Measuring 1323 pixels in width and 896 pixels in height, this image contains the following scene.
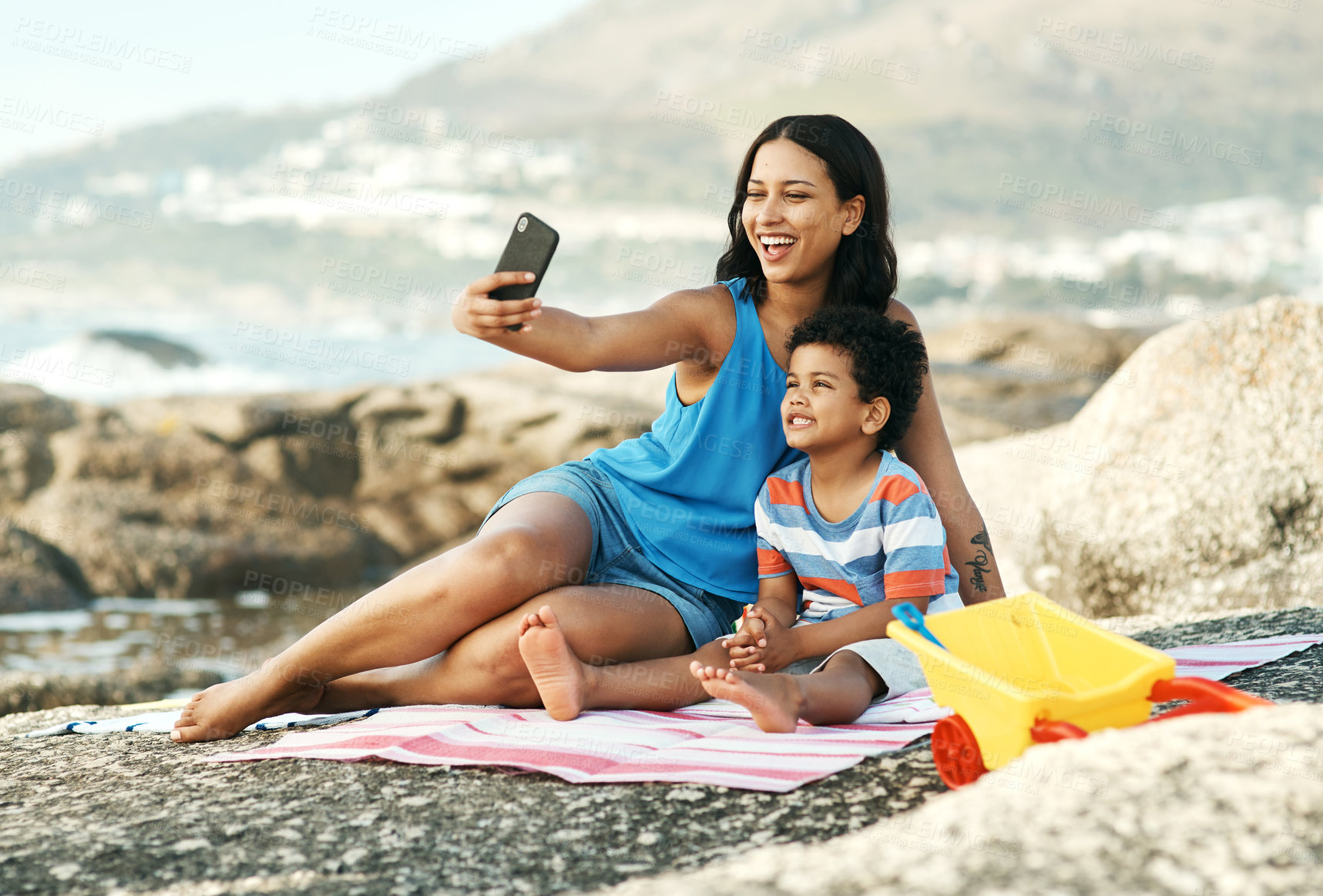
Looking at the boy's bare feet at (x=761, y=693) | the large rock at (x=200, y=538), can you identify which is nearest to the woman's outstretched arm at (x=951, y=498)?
the boy's bare feet at (x=761, y=693)

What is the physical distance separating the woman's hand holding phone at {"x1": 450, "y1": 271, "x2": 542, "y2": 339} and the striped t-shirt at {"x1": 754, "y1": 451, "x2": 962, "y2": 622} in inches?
36.0

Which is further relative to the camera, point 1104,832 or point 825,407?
point 825,407

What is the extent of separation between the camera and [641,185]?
67.1m

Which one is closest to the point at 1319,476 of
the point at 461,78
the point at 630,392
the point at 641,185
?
the point at 630,392

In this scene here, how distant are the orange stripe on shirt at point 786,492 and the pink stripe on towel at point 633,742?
1.84 ft

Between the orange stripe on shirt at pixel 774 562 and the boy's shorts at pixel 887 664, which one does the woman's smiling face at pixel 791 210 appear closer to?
the orange stripe on shirt at pixel 774 562

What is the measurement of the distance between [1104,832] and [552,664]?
1.40m

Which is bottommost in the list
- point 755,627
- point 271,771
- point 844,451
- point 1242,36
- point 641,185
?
point 271,771

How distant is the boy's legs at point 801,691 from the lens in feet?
7.70

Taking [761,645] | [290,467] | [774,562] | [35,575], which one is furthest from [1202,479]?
[290,467]

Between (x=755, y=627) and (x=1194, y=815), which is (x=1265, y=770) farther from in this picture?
(x=755, y=627)

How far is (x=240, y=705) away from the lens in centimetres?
284

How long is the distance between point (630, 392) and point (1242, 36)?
304 feet

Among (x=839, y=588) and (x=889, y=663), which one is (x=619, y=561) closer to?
(x=839, y=588)
